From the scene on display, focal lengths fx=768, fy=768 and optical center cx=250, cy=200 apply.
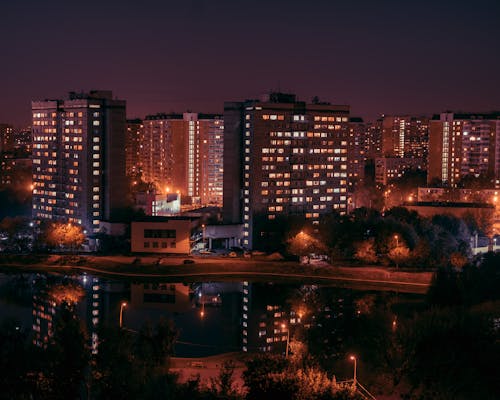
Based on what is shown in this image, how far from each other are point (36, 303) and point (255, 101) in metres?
9.68

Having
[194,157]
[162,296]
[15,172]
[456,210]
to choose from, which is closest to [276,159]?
[162,296]

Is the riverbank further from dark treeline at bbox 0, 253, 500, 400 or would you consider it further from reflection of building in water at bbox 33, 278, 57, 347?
dark treeline at bbox 0, 253, 500, 400

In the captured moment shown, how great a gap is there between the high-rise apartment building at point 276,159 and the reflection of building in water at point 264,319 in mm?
4211

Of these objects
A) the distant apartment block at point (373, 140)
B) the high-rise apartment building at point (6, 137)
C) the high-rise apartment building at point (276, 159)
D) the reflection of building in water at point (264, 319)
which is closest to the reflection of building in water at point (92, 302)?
the reflection of building in water at point (264, 319)

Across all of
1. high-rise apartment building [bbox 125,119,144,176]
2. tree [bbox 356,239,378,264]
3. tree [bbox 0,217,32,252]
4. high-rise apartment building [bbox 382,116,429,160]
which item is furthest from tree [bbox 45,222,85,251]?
high-rise apartment building [bbox 382,116,429,160]

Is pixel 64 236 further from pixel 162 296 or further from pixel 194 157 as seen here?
pixel 194 157

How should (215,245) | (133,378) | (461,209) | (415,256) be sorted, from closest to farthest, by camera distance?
(133,378)
(415,256)
(215,245)
(461,209)

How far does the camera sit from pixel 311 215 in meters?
24.6

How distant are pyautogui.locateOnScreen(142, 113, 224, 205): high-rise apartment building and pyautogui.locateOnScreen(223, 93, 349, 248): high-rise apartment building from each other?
8.96m

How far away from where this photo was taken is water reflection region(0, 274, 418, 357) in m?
13.6

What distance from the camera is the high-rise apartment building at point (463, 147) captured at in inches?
1325

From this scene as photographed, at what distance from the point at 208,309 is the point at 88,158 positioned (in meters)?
8.93

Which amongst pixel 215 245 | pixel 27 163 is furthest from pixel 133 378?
pixel 27 163

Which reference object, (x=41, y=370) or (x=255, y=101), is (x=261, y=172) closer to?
(x=255, y=101)
